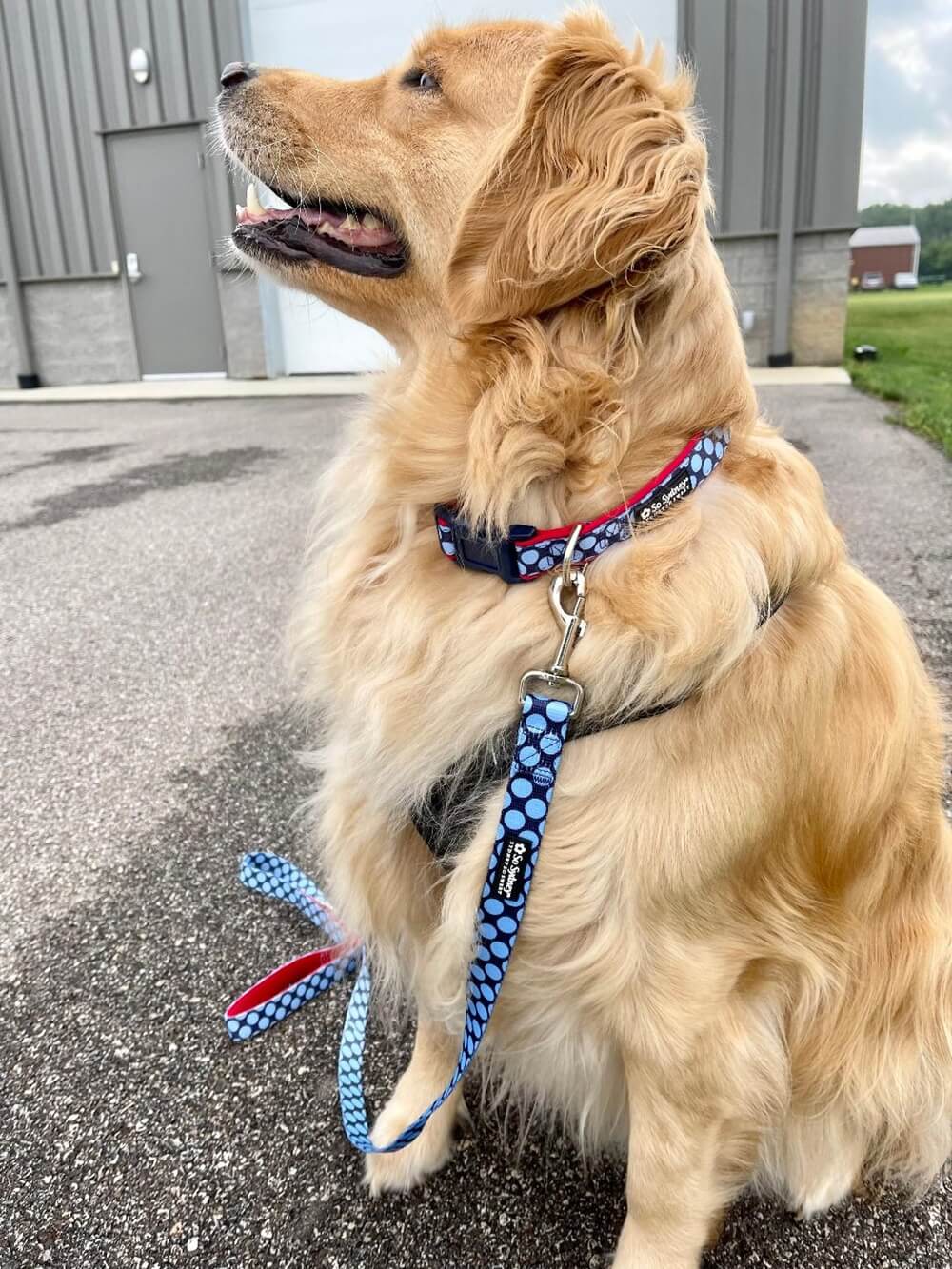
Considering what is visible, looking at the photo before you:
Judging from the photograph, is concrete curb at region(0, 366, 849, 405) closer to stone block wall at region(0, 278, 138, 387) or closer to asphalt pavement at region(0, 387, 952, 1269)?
stone block wall at region(0, 278, 138, 387)

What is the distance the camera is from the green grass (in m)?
8.38

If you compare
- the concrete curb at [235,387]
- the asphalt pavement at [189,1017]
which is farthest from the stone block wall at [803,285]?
the asphalt pavement at [189,1017]

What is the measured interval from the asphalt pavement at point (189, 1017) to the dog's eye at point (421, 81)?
65cm

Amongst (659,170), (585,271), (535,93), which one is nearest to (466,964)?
(585,271)

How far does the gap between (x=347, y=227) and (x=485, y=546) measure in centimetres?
78

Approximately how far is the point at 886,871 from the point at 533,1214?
0.90m

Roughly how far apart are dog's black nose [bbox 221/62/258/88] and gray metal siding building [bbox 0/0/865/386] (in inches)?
407

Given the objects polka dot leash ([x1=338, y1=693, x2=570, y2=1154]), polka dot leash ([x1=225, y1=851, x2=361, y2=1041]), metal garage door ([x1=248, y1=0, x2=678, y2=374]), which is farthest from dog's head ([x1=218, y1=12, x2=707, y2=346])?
metal garage door ([x1=248, y1=0, x2=678, y2=374])

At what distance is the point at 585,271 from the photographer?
141 centimetres

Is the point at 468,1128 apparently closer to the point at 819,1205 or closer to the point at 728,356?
the point at 819,1205

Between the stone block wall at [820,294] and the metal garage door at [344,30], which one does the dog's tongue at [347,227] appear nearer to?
the metal garage door at [344,30]

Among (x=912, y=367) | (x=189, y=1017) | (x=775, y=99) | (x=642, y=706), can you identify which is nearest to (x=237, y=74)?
(x=642, y=706)

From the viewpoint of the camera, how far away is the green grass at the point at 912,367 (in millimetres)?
8375

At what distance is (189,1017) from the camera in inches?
78.6
